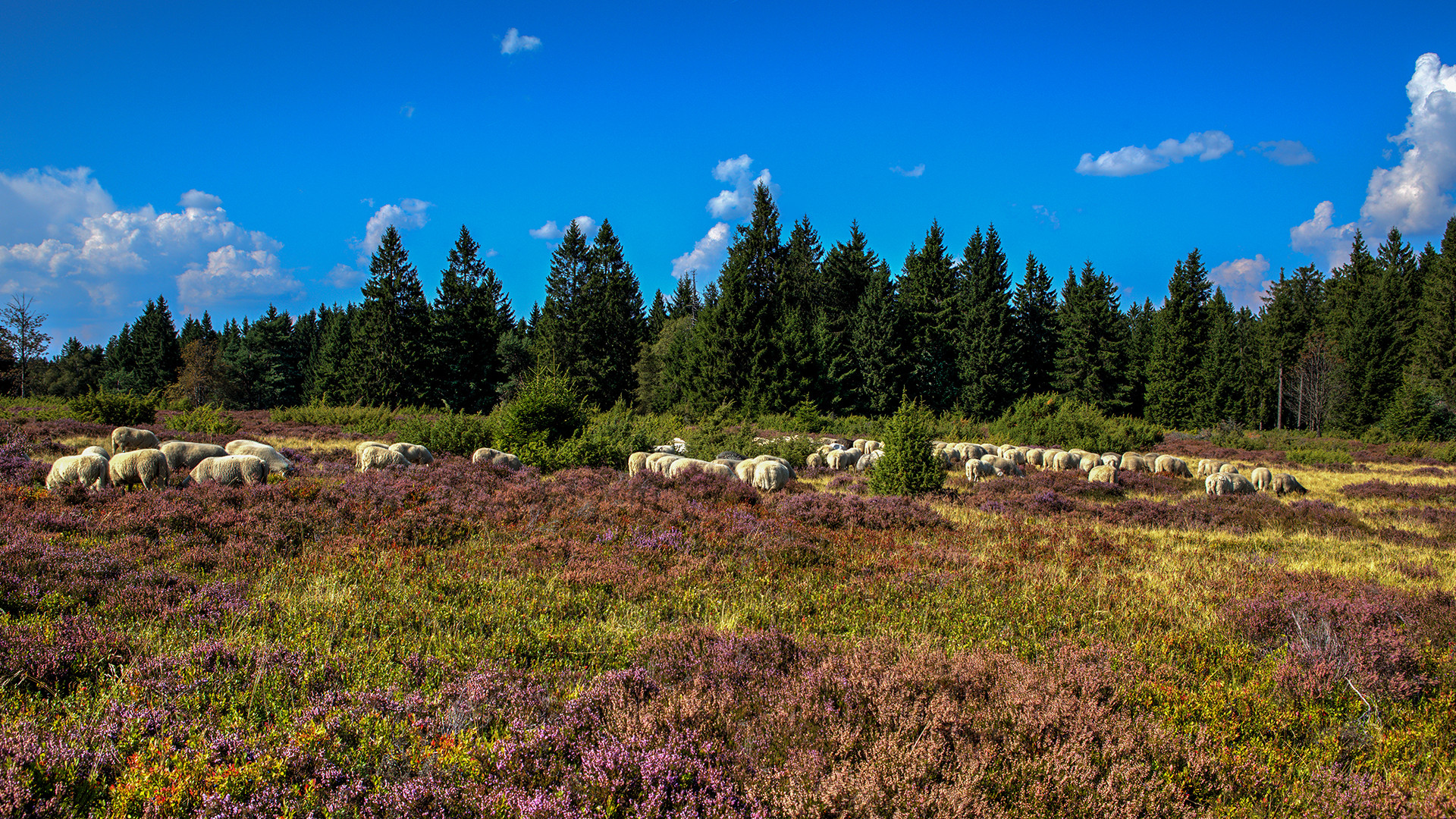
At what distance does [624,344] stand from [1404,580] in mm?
50359

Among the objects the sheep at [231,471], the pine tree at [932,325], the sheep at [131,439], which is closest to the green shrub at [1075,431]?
the pine tree at [932,325]

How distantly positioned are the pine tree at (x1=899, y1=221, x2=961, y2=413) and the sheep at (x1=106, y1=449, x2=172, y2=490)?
45581 mm

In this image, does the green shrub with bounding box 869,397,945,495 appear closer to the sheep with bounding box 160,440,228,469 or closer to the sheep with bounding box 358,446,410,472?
the sheep with bounding box 358,446,410,472

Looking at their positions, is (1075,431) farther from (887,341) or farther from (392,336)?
(392,336)

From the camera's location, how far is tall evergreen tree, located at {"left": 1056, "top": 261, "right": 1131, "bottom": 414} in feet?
174

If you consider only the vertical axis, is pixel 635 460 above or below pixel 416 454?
below

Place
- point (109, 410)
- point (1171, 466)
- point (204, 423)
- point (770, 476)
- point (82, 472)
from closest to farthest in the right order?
point (82, 472)
point (770, 476)
point (1171, 466)
point (109, 410)
point (204, 423)

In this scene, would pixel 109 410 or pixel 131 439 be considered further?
pixel 109 410

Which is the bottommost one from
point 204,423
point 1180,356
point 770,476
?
point 770,476

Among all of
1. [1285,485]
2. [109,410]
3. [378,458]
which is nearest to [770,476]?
[378,458]

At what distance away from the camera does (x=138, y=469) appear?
10.6 meters

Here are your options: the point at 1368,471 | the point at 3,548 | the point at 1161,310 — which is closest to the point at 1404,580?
the point at 3,548

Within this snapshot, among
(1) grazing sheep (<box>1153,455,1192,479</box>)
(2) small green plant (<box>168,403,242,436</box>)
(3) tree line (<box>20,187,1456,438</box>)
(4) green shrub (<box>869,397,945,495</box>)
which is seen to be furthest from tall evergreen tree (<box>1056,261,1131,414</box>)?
(2) small green plant (<box>168,403,242,436</box>)

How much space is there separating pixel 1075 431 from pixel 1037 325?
109 ft
